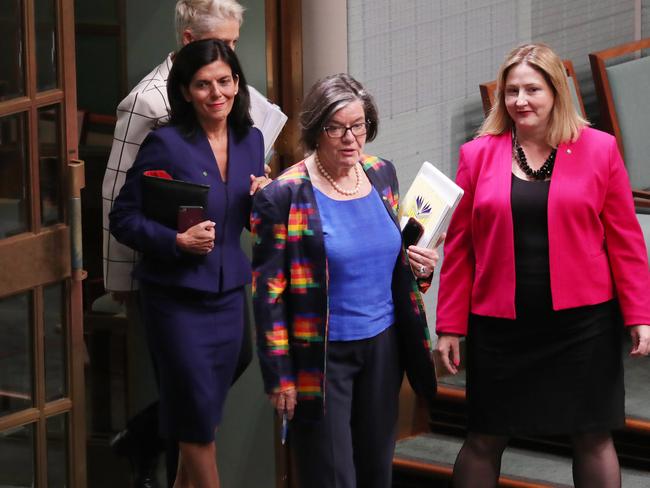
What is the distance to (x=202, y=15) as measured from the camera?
143 inches

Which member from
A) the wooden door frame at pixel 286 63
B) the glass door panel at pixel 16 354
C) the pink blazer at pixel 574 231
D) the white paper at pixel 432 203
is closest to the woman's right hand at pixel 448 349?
the pink blazer at pixel 574 231

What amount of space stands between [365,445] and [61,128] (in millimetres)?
1156

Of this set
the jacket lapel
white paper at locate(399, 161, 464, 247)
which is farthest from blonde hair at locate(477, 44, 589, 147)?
the jacket lapel

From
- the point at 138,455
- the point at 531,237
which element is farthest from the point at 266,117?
the point at 138,455

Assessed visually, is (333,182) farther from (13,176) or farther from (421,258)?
(13,176)

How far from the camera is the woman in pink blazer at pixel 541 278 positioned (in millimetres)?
3572

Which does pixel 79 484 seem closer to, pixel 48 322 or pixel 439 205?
pixel 48 322

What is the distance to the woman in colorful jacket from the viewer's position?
10.7 feet

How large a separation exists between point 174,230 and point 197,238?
0.23ft

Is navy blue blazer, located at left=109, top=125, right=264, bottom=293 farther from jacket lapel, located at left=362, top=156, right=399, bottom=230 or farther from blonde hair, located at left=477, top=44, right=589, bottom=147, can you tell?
blonde hair, located at left=477, top=44, right=589, bottom=147

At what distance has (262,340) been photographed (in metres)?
3.29

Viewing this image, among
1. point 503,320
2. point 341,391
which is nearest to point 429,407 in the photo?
point 503,320

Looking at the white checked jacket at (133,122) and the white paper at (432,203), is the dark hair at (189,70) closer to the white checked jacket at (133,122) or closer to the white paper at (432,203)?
the white checked jacket at (133,122)

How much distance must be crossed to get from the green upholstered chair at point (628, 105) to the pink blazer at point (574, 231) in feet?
6.73
